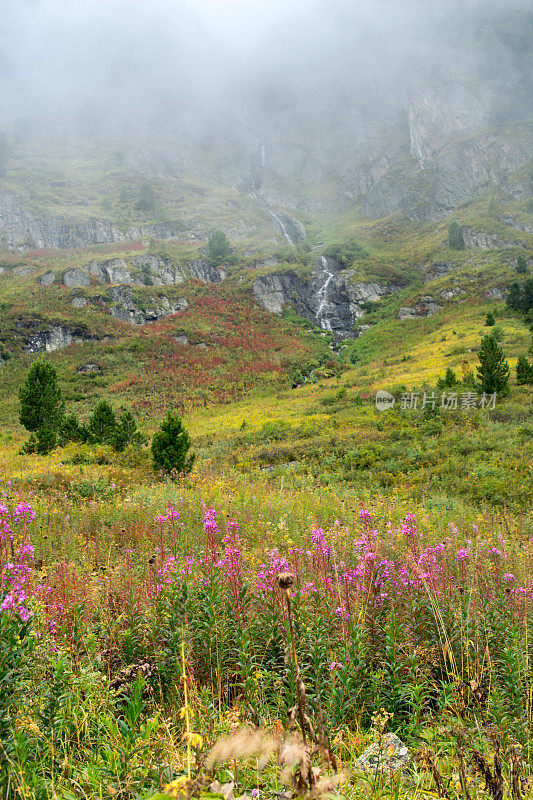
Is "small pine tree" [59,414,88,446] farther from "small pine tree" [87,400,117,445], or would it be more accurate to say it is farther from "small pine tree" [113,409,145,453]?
"small pine tree" [113,409,145,453]

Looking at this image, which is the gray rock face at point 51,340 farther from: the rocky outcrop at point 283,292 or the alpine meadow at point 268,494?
the rocky outcrop at point 283,292

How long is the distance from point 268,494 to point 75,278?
66.2 metres

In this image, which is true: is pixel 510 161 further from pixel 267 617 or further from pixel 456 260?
pixel 267 617

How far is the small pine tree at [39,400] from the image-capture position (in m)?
19.5

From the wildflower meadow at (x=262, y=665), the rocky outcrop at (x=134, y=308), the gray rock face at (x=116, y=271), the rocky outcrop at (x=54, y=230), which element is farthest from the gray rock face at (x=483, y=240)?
the wildflower meadow at (x=262, y=665)

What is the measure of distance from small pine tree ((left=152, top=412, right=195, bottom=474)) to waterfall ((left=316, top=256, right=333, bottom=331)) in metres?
58.1

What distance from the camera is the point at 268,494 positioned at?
9.02 meters

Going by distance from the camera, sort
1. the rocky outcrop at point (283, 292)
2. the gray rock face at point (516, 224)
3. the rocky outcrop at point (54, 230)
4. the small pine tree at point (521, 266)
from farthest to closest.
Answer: the rocky outcrop at point (54, 230) < the gray rock face at point (516, 224) < the rocky outcrop at point (283, 292) < the small pine tree at point (521, 266)

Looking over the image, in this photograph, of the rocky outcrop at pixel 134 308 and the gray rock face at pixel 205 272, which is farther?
the gray rock face at pixel 205 272

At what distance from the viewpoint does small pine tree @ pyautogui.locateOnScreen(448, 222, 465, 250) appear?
80000 millimetres

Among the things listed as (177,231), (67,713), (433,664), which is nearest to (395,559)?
(433,664)

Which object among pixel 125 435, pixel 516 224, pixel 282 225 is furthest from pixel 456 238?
pixel 125 435

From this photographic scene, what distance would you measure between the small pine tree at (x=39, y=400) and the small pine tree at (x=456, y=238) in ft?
271

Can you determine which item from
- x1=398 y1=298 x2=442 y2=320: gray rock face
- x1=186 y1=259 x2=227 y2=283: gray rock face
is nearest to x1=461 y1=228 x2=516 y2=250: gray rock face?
x1=398 y1=298 x2=442 y2=320: gray rock face
